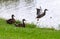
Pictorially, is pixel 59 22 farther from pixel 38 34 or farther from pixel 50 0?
pixel 50 0

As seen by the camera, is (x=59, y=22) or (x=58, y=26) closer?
(x=58, y=26)

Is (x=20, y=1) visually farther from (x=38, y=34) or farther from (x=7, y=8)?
(x=38, y=34)

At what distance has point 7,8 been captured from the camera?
25500 millimetres

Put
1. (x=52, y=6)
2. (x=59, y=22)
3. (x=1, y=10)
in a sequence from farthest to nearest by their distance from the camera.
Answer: (x=52, y=6) → (x=1, y=10) → (x=59, y=22)

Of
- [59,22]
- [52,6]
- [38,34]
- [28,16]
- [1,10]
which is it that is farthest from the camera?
[52,6]

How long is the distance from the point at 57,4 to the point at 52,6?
854mm

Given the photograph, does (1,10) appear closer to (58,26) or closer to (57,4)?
(57,4)

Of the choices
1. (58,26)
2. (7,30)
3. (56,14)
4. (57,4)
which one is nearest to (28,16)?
(56,14)

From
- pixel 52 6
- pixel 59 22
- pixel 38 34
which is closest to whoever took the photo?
pixel 38 34

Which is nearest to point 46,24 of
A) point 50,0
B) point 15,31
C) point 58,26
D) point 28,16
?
point 58,26

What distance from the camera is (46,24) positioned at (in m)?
18.6

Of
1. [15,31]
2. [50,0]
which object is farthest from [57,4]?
[15,31]

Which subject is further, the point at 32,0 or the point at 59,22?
the point at 32,0

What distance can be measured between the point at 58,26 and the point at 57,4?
9098 millimetres
